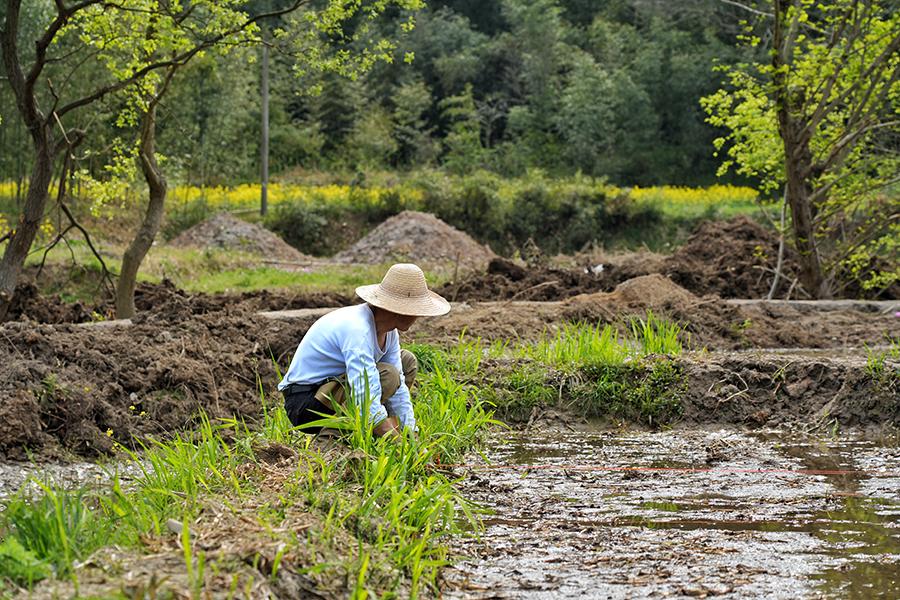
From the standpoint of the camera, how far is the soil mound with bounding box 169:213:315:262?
27.6 meters

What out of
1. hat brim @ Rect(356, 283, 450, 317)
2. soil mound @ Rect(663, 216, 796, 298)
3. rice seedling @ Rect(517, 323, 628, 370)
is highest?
hat brim @ Rect(356, 283, 450, 317)

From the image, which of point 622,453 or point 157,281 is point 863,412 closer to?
point 622,453

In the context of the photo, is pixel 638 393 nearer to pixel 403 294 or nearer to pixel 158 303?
pixel 403 294

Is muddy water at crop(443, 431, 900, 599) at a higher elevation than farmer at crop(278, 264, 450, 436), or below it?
below

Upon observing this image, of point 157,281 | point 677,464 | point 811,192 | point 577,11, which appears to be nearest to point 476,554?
point 677,464

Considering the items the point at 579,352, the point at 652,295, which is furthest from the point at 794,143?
the point at 579,352

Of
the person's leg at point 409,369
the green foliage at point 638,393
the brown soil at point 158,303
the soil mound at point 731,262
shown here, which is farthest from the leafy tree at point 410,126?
the person's leg at point 409,369

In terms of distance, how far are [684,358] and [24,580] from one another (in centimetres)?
751

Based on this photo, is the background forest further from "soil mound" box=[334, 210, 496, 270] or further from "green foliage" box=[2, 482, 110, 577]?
"green foliage" box=[2, 482, 110, 577]

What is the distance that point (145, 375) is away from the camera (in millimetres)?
9945

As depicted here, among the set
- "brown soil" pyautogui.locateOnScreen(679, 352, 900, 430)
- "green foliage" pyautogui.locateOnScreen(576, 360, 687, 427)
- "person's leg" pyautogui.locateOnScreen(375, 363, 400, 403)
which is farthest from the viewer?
"green foliage" pyautogui.locateOnScreen(576, 360, 687, 427)

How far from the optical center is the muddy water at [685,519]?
515 cm

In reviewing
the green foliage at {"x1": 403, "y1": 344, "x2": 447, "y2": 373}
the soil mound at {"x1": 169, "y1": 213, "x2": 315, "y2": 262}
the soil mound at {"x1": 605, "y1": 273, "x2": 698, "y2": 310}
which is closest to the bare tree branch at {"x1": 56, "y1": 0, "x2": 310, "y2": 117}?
the green foliage at {"x1": 403, "y1": 344, "x2": 447, "y2": 373}

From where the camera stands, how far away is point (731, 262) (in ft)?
63.9
